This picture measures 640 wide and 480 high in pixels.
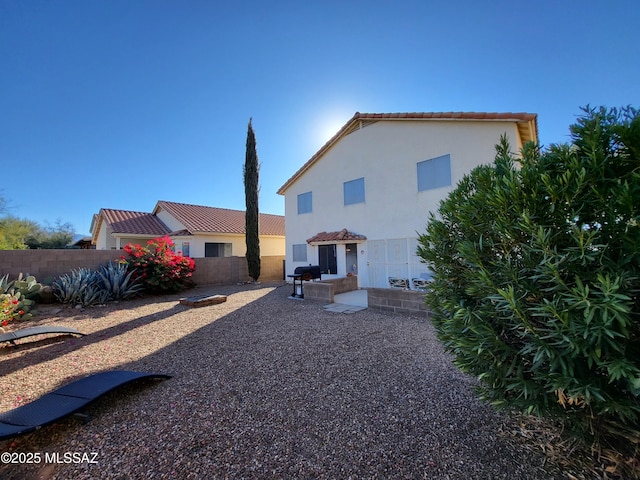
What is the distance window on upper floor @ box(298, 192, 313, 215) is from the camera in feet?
59.8

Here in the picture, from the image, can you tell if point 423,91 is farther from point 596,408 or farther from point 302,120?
point 596,408

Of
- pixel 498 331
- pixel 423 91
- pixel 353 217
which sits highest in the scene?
pixel 423 91

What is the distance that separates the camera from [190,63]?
33.9 feet

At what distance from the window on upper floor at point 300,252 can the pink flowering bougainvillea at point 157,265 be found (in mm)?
7174

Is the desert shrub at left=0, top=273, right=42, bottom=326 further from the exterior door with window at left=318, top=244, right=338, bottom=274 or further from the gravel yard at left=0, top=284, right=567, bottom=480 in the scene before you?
the exterior door with window at left=318, top=244, right=338, bottom=274

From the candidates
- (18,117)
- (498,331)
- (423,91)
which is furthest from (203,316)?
(18,117)

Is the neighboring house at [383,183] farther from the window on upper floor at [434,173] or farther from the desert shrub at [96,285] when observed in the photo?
the desert shrub at [96,285]

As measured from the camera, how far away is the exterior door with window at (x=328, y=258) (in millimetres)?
16327

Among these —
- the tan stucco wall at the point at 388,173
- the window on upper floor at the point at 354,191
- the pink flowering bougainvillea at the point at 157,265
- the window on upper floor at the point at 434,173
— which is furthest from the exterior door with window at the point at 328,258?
the pink flowering bougainvillea at the point at 157,265

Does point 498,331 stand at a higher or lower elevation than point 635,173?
lower

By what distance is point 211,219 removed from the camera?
24234 mm

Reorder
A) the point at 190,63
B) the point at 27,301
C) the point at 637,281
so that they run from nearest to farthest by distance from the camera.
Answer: the point at 637,281 → the point at 27,301 → the point at 190,63

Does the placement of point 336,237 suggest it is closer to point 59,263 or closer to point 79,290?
point 79,290

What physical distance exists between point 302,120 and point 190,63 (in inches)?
200
